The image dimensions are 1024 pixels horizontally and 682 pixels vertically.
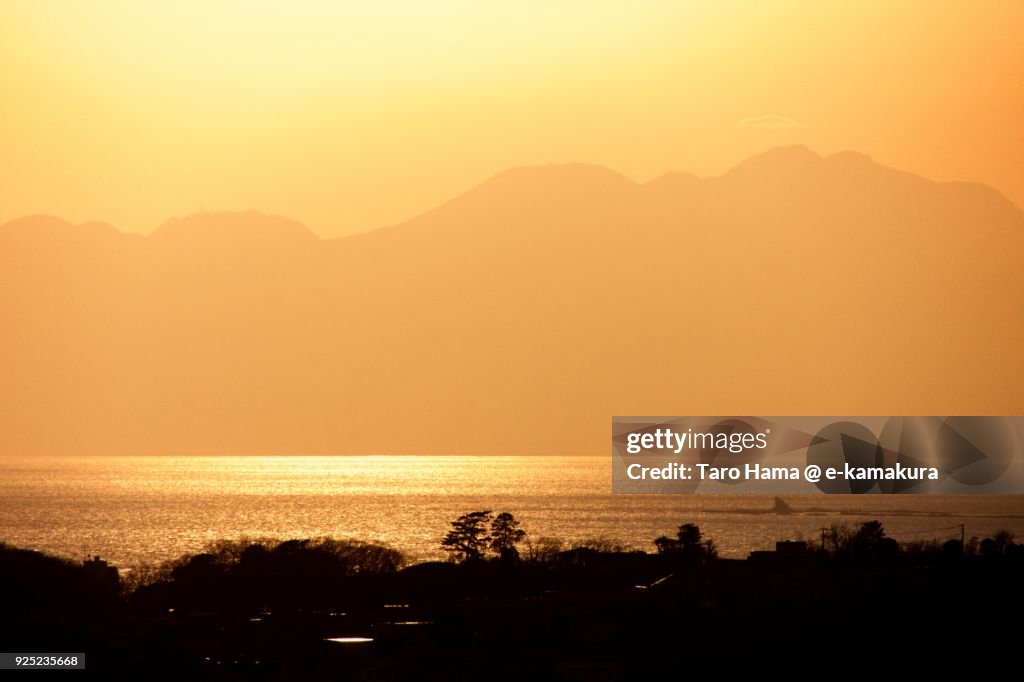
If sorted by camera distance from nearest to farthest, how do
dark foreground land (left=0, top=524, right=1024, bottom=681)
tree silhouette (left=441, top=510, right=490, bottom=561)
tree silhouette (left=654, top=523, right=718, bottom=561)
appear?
1. dark foreground land (left=0, top=524, right=1024, bottom=681)
2. tree silhouette (left=654, top=523, right=718, bottom=561)
3. tree silhouette (left=441, top=510, right=490, bottom=561)

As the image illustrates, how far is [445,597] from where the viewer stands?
67125 millimetres

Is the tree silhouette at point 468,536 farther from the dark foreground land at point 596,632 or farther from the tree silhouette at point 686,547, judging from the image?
the dark foreground land at point 596,632

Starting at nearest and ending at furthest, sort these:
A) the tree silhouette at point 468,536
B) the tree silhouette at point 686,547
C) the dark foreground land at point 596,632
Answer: the dark foreground land at point 596,632
the tree silhouette at point 686,547
the tree silhouette at point 468,536

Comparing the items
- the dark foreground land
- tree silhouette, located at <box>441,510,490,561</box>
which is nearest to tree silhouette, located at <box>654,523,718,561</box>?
tree silhouette, located at <box>441,510,490,561</box>

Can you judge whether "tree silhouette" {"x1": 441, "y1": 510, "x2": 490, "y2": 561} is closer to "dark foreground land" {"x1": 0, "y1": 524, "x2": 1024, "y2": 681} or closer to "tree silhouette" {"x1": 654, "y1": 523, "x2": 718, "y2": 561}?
"tree silhouette" {"x1": 654, "y1": 523, "x2": 718, "y2": 561}

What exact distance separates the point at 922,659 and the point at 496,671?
11.4 m

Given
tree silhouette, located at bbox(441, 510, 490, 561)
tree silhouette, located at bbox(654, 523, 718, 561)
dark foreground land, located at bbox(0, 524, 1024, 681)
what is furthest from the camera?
tree silhouette, located at bbox(441, 510, 490, 561)

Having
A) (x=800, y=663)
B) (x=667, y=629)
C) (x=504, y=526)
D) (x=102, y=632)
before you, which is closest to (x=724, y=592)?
(x=667, y=629)

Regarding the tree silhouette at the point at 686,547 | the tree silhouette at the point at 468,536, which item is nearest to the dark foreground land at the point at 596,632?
the tree silhouette at the point at 686,547

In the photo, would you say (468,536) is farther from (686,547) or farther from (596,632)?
(596,632)

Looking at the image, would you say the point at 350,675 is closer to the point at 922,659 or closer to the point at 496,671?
the point at 496,671

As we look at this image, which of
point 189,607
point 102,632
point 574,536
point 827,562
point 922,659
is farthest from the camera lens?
point 574,536

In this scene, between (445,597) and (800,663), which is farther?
(445,597)

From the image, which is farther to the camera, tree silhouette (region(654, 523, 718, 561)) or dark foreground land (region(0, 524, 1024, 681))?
tree silhouette (region(654, 523, 718, 561))
